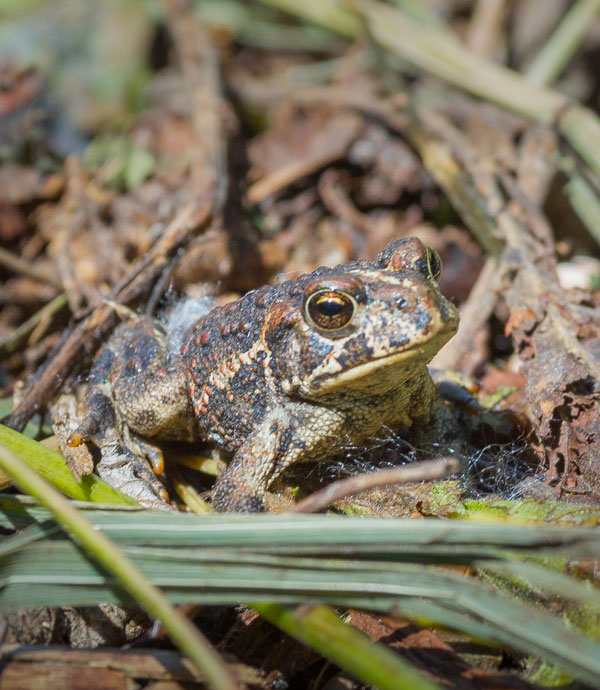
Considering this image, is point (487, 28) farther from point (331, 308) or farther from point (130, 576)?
point (130, 576)

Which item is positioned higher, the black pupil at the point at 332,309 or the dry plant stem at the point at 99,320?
the dry plant stem at the point at 99,320

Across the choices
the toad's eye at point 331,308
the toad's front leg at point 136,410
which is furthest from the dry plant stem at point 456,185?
the toad's front leg at point 136,410

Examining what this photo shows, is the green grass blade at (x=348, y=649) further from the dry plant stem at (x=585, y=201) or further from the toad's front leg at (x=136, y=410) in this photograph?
the dry plant stem at (x=585, y=201)

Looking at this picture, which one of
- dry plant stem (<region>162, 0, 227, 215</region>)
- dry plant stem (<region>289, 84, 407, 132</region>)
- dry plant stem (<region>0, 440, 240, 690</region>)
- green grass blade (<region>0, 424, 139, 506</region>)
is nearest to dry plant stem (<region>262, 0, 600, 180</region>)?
dry plant stem (<region>289, 84, 407, 132</region>)

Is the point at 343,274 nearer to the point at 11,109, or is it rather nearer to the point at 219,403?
the point at 219,403

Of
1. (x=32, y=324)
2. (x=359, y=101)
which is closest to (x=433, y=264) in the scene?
(x=32, y=324)

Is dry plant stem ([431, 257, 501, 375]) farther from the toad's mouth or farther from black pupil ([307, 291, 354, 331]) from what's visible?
black pupil ([307, 291, 354, 331])

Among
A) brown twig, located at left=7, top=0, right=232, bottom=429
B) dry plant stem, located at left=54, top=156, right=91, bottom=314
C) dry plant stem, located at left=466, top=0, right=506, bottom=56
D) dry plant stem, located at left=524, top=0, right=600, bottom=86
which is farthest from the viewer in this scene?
dry plant stem, located at left=466, top=0, right=506, bottom=56
